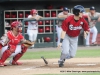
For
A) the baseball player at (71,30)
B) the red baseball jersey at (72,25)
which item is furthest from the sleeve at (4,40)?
the red baseball jersey at (72,25)

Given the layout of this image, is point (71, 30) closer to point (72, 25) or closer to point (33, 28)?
point (72, 25)

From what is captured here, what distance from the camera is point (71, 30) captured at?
1039 centimetres

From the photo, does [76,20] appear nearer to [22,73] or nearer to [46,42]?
[22,73]

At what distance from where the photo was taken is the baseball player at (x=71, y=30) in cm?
1019

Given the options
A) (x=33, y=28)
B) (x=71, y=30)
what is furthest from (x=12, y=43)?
(x=33, y=28)

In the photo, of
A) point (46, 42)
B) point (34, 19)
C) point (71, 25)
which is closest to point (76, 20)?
point (71, 25)

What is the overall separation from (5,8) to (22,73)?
490 inches

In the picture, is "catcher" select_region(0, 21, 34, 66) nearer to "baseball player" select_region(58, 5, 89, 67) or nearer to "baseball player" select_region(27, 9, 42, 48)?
"baseball player" select_region(58, 5, 89, 67)

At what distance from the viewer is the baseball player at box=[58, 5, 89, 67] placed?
33.4ft

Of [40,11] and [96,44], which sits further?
[40,11]

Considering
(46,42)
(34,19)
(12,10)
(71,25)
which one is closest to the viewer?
(71,25)

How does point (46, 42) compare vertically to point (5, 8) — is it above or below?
below

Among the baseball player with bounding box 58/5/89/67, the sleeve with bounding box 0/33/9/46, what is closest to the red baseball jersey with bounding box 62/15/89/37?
the baseball player with bounding box 58/5/89/67

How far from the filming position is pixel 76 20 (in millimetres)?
10312
